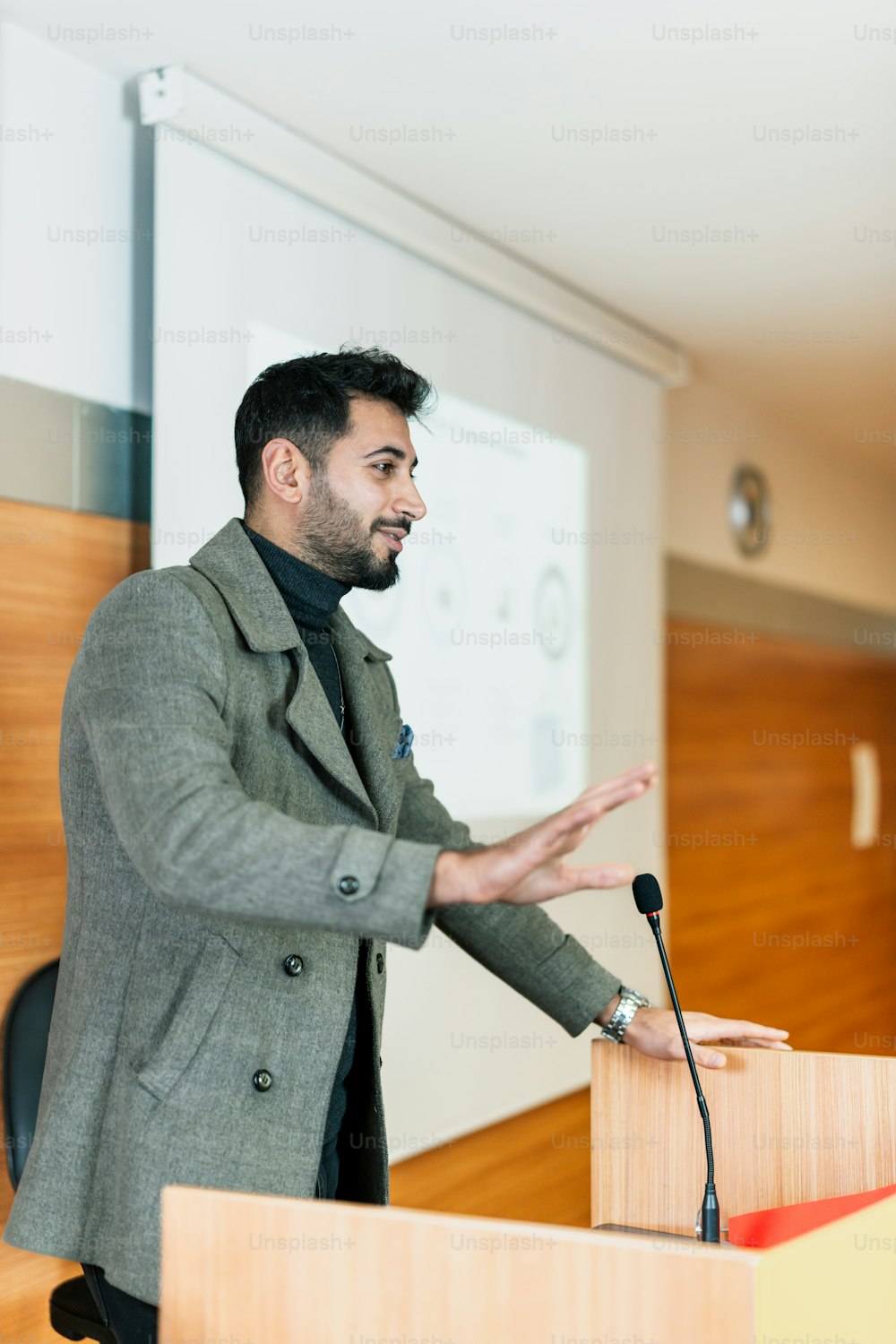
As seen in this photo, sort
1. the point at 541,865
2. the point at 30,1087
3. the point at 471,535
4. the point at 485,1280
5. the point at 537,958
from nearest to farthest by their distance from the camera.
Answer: the point at 485,1280, the point at 541,865, the point at 537,958, the point at 30,1087, the point at 471,535

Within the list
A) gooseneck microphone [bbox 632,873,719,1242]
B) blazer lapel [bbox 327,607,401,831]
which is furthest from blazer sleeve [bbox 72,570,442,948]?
gooseneck microphone [bbox 632,873,719,1242]

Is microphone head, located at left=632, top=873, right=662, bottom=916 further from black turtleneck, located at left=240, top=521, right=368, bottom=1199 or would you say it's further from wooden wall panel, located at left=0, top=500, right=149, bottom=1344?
wooden wall panel, located at left=0, top=500, right=149, bottom=1344

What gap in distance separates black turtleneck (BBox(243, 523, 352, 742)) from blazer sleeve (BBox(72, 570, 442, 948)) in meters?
0.32

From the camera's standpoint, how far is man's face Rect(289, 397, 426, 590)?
1687 mm

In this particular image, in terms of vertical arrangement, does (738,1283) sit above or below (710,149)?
below

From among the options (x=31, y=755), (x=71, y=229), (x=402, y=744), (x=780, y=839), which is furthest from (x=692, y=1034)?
(x=780, y=839)

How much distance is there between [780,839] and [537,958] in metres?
4.38

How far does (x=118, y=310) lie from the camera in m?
2.64

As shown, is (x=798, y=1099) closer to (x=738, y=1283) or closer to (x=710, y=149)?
(x=738, y=1283)

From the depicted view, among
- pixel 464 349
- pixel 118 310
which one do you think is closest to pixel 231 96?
pixel 118 310

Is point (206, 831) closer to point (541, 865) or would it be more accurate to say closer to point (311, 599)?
point (541, 865)

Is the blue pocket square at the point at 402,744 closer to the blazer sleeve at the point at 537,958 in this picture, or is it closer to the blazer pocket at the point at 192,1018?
the blazer sleeve at the point at 537,958

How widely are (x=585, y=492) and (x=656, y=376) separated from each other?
2.29 feet

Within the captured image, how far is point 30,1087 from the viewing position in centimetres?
213
